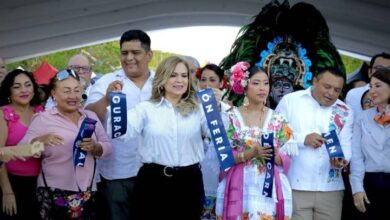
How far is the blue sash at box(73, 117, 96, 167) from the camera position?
4230 millimetres

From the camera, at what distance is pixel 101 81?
4848mm

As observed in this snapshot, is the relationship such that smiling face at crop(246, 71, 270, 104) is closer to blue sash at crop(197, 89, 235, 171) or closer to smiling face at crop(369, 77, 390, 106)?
blue sash at crop(197, 89, 235, 171)

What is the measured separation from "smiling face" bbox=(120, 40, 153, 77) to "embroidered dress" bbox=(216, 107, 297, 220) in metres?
0.91

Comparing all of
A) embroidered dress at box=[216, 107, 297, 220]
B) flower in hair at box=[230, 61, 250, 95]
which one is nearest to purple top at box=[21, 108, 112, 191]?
embroidered dress at box=[216, 107, 297, 220]

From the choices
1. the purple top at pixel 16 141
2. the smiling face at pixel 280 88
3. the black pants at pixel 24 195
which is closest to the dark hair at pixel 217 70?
the smiling face at pixel 280 88

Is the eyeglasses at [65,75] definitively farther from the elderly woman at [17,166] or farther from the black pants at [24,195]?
the black pants at [24,195]

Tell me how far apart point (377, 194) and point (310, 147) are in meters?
0.62

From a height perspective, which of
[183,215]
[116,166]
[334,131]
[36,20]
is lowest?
[183,215]

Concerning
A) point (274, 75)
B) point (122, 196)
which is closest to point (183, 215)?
point (122, 196)

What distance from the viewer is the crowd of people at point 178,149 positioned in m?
4.15

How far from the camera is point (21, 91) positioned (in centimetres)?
476

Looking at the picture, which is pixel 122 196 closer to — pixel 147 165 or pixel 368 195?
pixel 147 165

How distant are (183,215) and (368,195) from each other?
4.90 feet

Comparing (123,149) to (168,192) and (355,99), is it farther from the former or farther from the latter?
(355,99)
